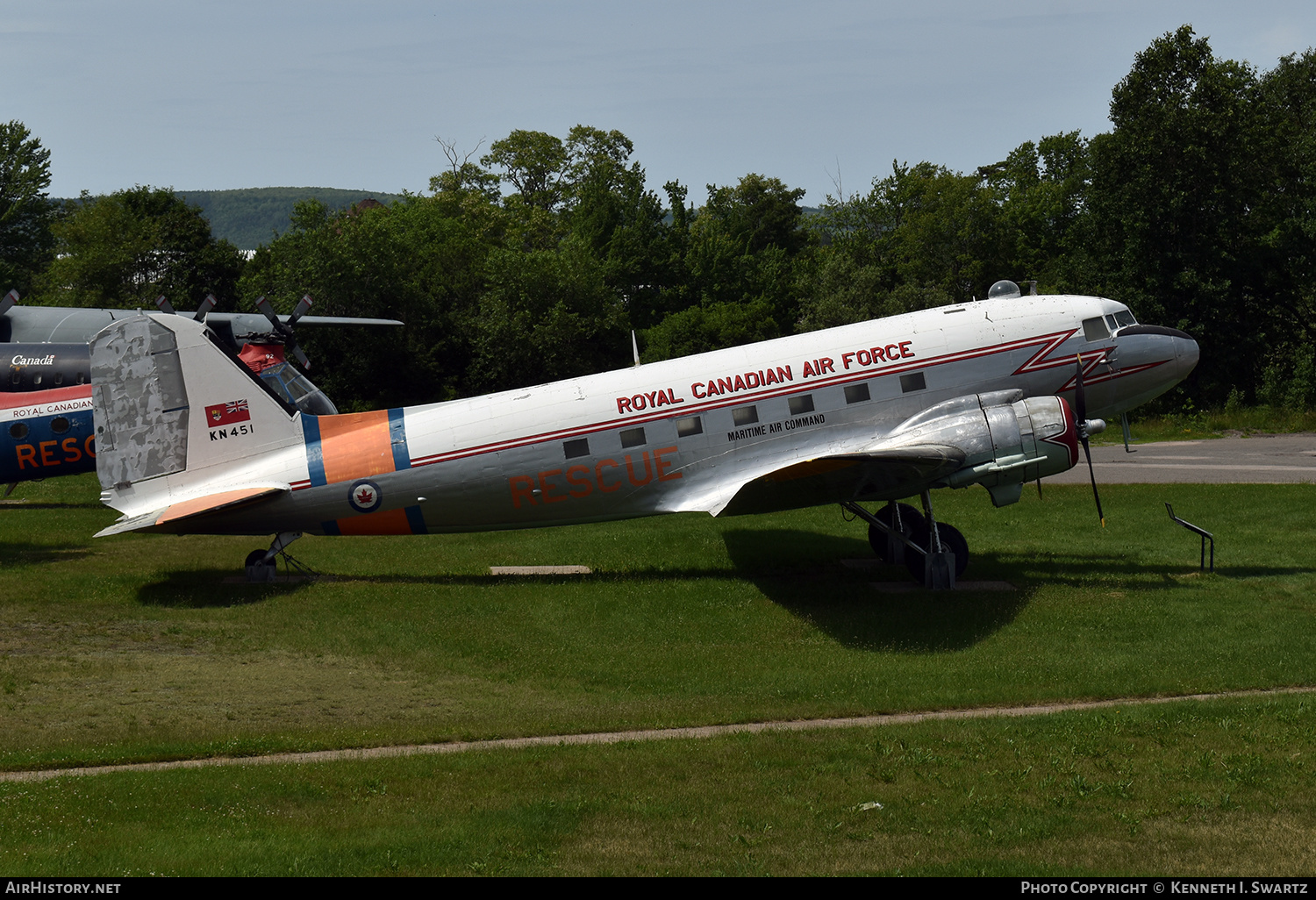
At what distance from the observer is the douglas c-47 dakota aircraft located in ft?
71.5

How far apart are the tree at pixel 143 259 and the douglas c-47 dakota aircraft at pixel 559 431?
5503 centimetres

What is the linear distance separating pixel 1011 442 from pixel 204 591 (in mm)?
16377

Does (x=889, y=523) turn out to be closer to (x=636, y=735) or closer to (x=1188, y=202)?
(x=636, y=735)

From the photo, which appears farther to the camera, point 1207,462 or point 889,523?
point 1207,462

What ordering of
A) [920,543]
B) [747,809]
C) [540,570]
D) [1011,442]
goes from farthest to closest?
[540,570] < [920,543] < [1011,442] < [747,809]

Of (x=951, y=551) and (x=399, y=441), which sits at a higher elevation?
(x=399, y=441)

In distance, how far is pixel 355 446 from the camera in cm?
2208

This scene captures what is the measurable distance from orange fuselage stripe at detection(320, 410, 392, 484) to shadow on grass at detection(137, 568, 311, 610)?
2.53m

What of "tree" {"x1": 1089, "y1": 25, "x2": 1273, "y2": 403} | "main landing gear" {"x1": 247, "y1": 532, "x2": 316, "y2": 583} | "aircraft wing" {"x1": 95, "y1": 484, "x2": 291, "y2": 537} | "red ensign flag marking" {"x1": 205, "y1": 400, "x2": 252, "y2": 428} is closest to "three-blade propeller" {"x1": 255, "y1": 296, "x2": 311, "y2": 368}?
"red ensign flag marking" {"x1": 205, "y1": 400, "x2": 252, "y2": 428}

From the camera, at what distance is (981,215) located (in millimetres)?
76188

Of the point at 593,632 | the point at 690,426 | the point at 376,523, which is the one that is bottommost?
the point at 593,632

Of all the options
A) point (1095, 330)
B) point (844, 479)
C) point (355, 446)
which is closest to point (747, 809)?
point (844, 479)

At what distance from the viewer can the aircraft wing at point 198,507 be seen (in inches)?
808

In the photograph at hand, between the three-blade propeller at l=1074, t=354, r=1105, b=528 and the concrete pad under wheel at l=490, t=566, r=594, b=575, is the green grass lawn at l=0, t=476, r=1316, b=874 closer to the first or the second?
the concrete pad under wheel at l=490, t=566, r=594, b=575
